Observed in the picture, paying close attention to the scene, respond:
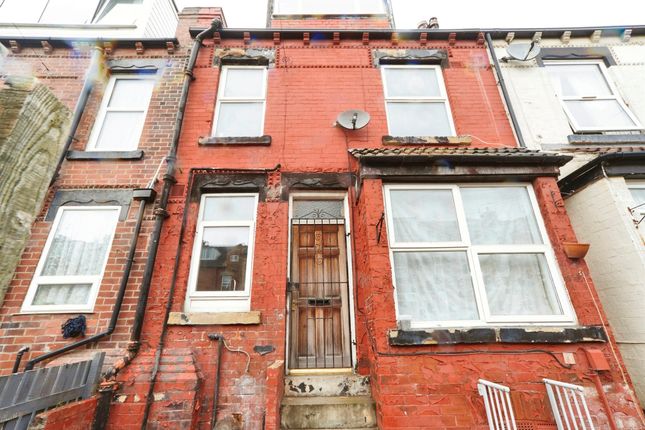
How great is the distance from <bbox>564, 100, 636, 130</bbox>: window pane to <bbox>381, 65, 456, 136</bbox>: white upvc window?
2627mm

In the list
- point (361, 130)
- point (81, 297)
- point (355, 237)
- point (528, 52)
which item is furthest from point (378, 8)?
point (81, 297)

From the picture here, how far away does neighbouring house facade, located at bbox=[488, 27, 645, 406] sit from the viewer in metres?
4.11

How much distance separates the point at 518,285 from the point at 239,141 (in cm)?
488

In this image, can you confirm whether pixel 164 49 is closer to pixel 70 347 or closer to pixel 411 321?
pixel 70 347

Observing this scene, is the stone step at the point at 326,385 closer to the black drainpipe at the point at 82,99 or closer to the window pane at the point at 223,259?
the window pane at the point at 223,259

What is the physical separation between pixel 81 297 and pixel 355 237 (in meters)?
4.14

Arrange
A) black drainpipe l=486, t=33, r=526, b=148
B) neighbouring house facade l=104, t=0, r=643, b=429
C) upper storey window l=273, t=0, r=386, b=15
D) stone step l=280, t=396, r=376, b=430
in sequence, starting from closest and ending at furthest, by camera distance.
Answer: neighbouring house facade l=104, t=0, r=643, b=429 < stone step l=280, t=396, r=376, b=430 < black drainpipe l=486, t=33, r=526, b=148 < upper storey window l=273, t=0, r=386, b=15

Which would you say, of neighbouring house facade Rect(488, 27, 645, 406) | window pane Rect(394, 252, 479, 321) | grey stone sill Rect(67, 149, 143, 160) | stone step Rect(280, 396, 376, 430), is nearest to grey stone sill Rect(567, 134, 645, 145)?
neighbouring house facade Rect(488, 27, 645, 406)

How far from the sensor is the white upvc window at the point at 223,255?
4.53m

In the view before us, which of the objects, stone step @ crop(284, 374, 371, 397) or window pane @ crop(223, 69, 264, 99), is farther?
window pane @ crop(223, 69, 264, 99)

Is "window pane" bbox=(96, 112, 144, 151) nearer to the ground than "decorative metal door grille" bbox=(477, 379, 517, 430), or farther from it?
farther from it

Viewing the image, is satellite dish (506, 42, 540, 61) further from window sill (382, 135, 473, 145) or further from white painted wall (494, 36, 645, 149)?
window sill (382, 135, 473, 145)

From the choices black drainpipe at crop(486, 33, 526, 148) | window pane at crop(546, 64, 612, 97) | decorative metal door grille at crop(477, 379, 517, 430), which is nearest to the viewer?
decorative metal door grille at crop(477, 379, 517, 430)

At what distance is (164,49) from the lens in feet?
21.2
